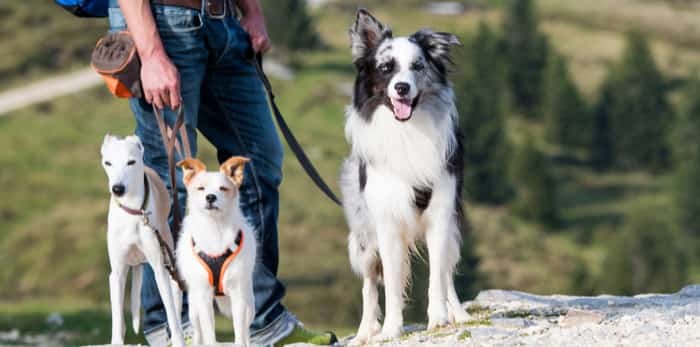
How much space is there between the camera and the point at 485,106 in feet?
336

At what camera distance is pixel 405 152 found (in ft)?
26.7

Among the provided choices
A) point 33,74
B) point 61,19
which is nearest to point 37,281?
point 33,74

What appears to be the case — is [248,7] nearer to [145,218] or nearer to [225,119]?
[225,119]

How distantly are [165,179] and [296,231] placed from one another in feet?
184

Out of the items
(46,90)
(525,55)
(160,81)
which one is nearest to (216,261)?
(160,81)

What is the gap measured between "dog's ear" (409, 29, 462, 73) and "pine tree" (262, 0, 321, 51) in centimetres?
8945

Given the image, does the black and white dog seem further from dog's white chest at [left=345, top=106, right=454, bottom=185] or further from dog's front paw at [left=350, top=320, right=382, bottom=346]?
dog's front paw at [left=350, top=320, right=382, bottom=346]

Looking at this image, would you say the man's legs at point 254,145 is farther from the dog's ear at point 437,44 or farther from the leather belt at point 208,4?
the dog's ear at point 437,44

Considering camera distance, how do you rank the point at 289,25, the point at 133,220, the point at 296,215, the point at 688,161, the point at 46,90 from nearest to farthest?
the point at 133,220
the point at 296,215
the point at 46,90
the point at 688,161
the point at 289,25

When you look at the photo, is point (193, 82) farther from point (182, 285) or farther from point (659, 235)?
point (659, 235)

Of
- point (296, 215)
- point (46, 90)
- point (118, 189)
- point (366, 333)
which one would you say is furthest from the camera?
point (46, 90)

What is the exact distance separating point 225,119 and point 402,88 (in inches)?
51.0

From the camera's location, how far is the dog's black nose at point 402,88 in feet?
25.6

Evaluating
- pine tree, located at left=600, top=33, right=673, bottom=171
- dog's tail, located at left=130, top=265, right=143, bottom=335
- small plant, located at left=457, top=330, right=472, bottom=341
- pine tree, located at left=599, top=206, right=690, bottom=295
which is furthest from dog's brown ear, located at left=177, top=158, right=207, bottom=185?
pine tree, located at left=600, top=33, right=673, bottom=171
